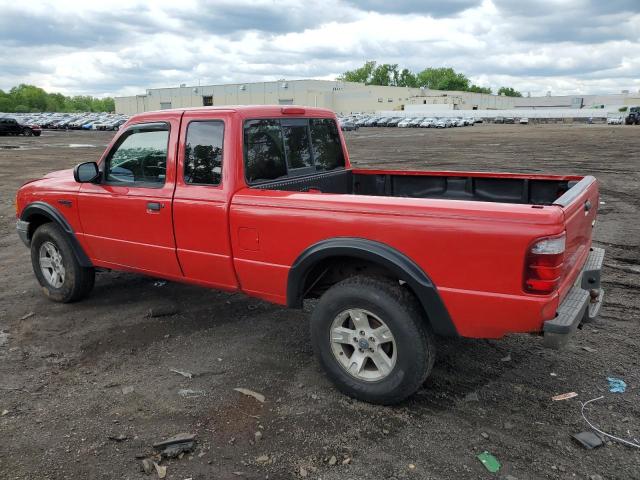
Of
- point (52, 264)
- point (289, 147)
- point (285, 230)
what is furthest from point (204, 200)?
point (52, 264)

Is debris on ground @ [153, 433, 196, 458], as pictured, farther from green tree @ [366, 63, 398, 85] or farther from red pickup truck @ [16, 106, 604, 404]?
green tree @ [366, 63, 398, 85]

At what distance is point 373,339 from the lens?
3564mm

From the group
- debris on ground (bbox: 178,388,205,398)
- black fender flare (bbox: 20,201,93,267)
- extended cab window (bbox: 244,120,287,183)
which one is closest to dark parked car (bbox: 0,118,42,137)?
black fender flare (bbox: 20,201,93,267)

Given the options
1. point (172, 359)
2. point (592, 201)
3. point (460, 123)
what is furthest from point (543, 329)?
point (460, 123)

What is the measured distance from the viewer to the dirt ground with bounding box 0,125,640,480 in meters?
3.08

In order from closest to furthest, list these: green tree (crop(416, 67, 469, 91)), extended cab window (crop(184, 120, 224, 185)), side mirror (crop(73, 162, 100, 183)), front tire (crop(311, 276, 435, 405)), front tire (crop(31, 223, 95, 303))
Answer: front tire (crop(311, 276, 435, 405)), extended cab window (crop(184, 120, 224, 185)), side mirror (crop(73, 162, 100, 183)), front tire (crop(31, 223, 95, 303)), green tree (crop(416, 67, 469, 91))

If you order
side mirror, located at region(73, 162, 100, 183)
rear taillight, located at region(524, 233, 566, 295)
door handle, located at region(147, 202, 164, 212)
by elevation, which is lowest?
rear taillight, located at region(524, 233, 566, 295)

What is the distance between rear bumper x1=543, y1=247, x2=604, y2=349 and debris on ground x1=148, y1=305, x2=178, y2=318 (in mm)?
3667

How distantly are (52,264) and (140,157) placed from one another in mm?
1865

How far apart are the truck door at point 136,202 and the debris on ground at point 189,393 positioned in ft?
3.47

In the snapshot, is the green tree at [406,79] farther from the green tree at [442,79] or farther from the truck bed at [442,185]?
the truck bed at [442,185]

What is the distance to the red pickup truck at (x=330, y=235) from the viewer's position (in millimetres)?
3057

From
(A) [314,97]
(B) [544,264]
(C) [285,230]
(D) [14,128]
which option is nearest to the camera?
(B) [544,264]

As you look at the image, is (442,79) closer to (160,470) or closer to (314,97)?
(314,97)
